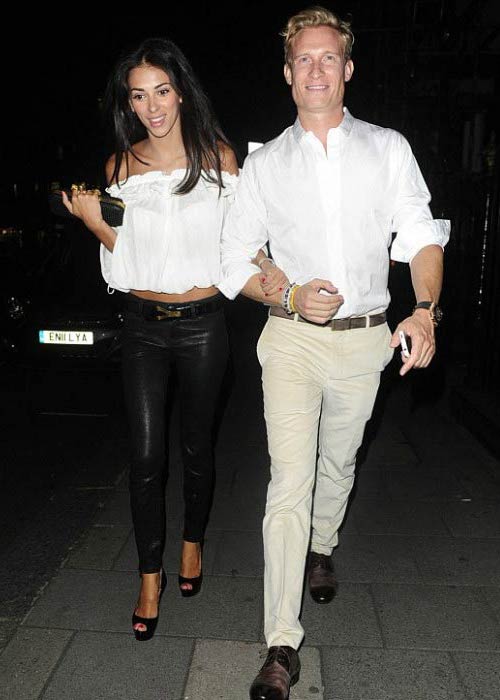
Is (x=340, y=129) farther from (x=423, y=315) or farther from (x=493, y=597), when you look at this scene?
(x=493, y=597)

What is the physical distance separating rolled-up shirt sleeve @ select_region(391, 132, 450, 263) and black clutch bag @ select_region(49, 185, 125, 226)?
3.43 ft

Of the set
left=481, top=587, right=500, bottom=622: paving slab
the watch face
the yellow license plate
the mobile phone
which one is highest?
the watch face

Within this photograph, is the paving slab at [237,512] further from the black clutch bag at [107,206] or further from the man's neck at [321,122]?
the man's neck at [321,122]

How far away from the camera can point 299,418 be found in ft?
8.34

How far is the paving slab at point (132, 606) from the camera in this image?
9.08ft

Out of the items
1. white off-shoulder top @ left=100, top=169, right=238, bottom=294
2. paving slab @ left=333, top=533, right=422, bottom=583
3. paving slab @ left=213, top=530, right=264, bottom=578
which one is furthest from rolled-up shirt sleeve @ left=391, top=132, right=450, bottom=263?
paving slab @ left=213, top=530, right=264, bottom=578

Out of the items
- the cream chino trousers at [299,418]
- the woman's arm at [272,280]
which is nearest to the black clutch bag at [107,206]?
the woman's arm at [272,280]

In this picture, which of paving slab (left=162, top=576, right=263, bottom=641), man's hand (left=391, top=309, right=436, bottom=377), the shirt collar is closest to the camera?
man's hand (left=391, top=309, right=436, bottom=377)

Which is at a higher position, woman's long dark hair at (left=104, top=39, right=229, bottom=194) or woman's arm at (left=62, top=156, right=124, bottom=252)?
woman's long dark hair at (left=104, top=39, right=229, bottom=194)

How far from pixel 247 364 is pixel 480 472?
3.82m

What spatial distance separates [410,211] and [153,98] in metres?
1.07

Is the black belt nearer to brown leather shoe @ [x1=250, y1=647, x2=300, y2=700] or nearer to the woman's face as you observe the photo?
the woman's face

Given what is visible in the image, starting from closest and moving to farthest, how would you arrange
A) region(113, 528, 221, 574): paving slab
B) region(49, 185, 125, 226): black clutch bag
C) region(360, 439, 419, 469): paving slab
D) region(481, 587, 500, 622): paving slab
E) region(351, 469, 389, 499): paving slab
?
region(49, 185, 125, 226): black clutch bag → region(481, 587, 500, 622): paving slab → region(113, 528, 221, 574): paving slab → region(351, 469, 389, 499): paving slab → region(360, 439, 419, 469): paving slab

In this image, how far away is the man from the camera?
8.04 feet
